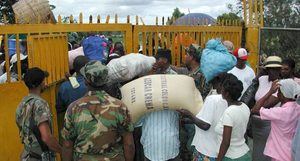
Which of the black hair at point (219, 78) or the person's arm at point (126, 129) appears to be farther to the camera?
the black hair at point (219, 78)

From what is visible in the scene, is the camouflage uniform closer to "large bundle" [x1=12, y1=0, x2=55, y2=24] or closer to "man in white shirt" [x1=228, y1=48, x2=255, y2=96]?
"large bundle" [x1=12, y1=0, x2=55, y2=24]

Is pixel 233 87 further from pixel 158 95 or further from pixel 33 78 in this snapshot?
pixel 33 78

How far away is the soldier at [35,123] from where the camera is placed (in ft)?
11.3

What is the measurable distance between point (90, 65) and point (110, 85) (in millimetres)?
676

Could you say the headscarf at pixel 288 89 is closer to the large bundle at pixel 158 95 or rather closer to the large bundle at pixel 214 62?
the large bundle at pixel 214 62

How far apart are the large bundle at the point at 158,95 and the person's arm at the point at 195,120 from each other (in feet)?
0.15

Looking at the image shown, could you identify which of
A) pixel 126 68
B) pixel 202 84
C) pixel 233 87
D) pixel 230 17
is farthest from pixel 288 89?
pixel 230 17

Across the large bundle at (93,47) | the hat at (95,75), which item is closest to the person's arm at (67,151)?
the hat at (95,75)

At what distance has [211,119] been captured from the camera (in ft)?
11.8

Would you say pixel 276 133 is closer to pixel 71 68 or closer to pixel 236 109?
pixel 236 109

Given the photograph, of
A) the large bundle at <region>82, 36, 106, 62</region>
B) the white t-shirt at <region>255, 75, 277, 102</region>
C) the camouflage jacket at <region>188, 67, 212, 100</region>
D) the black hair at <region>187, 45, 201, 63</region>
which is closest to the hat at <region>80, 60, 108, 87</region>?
the camouflage jacket at <region>188, 67, 212, 100</region>

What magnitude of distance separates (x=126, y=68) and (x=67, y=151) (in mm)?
1059

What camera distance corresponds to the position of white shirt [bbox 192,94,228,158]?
361 cm

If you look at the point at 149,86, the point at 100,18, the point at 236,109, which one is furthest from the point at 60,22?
the point at 236,109
